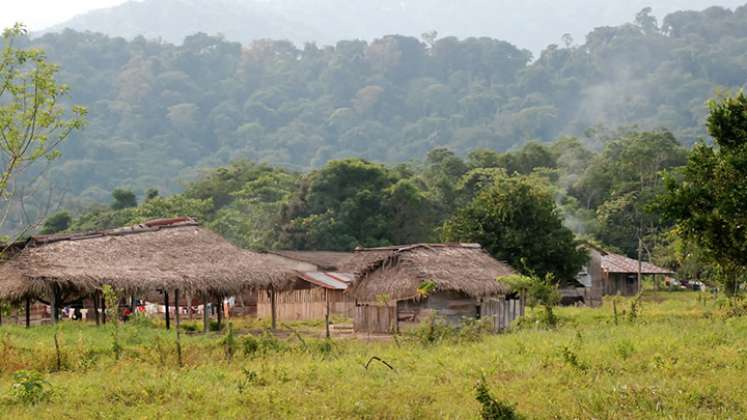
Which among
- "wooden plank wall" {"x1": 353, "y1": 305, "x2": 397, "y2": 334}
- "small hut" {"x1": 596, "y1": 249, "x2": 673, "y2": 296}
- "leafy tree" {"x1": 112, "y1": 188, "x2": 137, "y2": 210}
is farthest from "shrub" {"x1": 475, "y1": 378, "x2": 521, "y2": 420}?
"leafy tree" {"x1": 112, "y1": 188, "x2": 137, "y2": 210}

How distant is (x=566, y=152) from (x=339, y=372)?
6744 cm

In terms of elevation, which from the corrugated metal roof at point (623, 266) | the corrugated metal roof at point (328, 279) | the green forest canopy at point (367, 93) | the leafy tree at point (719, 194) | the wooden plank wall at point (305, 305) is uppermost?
the green forest canopy at point (367, 93)

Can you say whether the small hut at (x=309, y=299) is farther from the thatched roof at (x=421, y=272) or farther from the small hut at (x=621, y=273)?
the small hut at (x=621, y=273)

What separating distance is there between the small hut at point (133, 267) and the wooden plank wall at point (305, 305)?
839 centimetres

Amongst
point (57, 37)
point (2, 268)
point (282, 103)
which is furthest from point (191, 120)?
point (2, 268)

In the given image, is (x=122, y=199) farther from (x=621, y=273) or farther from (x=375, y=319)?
(x=375, y=319)

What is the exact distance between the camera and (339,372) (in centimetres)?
1545

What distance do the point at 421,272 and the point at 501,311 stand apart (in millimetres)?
4604

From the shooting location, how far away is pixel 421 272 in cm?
2783

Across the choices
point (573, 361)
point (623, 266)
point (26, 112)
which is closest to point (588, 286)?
point (623, 266)

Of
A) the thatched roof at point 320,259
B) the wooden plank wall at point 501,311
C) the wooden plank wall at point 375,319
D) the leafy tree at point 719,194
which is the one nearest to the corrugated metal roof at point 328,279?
the thatched roof at point 320,259

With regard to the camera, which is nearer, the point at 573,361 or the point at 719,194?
the point at 573,361

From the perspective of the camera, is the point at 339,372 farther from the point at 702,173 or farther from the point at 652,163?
the point at 652,163

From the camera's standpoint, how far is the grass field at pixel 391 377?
12633 millimetres
